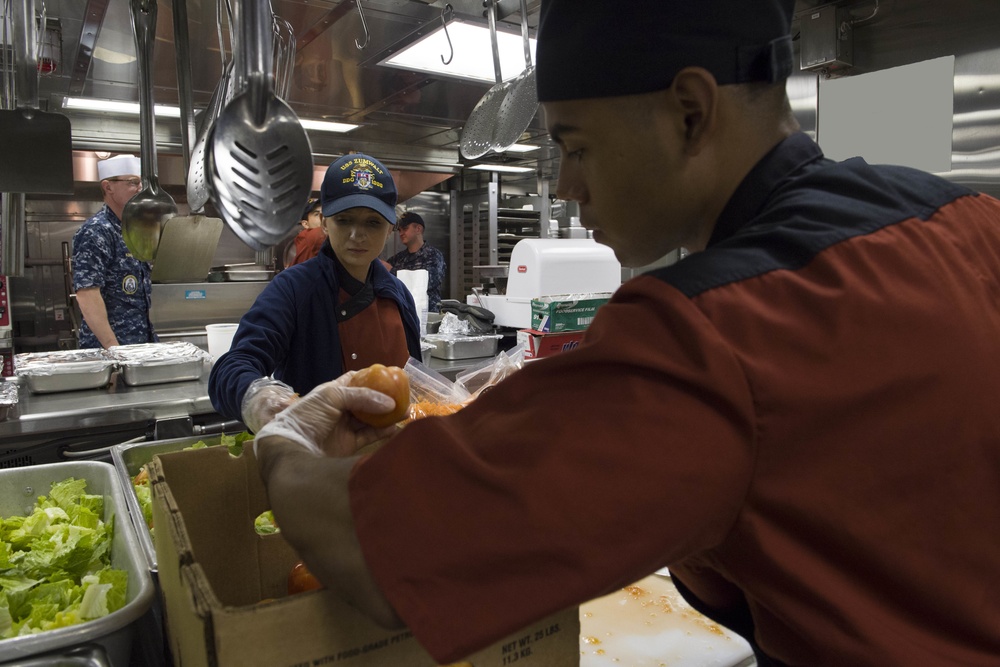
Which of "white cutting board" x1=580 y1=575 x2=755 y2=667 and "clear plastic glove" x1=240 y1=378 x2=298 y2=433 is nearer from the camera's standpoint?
"white cutting board" x1=580 y1=575 x2=755 y2=667

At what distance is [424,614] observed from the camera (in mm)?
612

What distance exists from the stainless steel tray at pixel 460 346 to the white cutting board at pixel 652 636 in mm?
2451

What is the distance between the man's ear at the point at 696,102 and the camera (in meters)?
0.76

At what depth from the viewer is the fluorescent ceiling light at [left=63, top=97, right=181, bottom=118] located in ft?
15.0

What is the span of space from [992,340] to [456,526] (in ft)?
1.88

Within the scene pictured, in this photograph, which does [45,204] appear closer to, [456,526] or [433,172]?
[433,172]

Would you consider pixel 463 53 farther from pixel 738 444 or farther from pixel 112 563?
pixel 738 444

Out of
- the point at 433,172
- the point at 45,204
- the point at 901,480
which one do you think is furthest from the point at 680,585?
the point at 45,204

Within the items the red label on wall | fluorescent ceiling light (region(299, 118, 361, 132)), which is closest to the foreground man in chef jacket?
fluorescent ceiling light (region(299, 118, 361, 132))

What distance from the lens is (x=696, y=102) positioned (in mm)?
774

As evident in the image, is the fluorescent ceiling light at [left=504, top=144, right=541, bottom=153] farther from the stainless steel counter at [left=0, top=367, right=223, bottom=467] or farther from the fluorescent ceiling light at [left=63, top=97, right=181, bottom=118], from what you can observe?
the stainless steel counter at [left=0, top=367, right=223, bottom=467]

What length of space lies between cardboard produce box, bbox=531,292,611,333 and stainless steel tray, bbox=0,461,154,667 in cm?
213

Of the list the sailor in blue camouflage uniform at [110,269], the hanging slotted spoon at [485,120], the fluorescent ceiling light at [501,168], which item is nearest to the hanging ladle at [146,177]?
the hanging slotted spoon at [485,120]

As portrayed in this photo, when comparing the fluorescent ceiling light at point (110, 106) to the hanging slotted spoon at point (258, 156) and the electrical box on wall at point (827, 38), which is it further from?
the hanging slotted spoon at point (258, 156)
